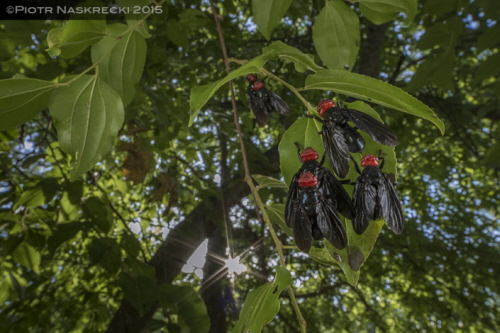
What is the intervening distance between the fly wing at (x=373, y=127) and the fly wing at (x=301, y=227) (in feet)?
0.55

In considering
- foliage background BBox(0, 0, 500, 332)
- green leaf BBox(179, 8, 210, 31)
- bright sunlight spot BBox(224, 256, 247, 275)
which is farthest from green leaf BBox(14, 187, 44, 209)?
green leaf BBox(179, 8, 210, 31)

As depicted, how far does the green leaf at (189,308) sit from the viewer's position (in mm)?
1434

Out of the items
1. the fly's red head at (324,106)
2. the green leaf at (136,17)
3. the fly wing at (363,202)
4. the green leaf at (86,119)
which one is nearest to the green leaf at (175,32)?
the green leaf at (136,17)

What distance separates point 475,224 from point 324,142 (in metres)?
4.88

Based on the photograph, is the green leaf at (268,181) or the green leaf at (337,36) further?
the green leaf at (337,36)

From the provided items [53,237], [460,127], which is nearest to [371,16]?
[53,237]

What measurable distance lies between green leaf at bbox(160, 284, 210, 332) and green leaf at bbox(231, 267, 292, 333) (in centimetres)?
87

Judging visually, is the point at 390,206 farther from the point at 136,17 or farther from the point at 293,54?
the point at 136,17

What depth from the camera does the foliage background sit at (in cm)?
182

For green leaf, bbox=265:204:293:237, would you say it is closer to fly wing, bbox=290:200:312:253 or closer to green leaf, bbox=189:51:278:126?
fly wing, bbox=290:200:312:253

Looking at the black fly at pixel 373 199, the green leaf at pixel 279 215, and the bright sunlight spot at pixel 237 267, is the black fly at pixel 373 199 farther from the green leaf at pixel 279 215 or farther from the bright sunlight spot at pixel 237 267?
the bright sunlight spot at pixel 237 267

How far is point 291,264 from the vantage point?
185 inches

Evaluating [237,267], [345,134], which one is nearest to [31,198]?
[237,267]

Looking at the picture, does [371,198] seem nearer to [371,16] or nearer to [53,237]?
[371,16]
